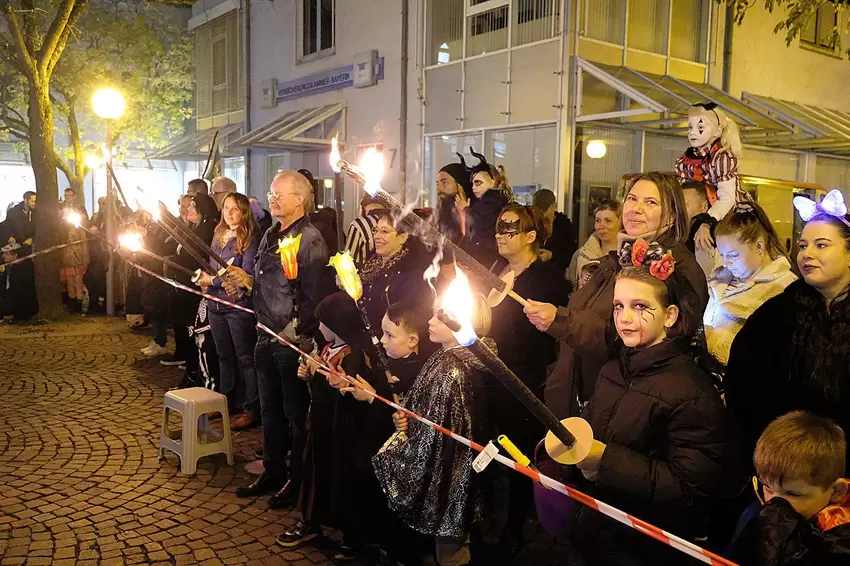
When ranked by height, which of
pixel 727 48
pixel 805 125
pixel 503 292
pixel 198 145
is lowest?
pixel 503 292

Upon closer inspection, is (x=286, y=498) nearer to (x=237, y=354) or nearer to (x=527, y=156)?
(x=237, y=354)

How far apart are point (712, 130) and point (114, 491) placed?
5.17 metres

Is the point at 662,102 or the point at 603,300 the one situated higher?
the point at 662,102

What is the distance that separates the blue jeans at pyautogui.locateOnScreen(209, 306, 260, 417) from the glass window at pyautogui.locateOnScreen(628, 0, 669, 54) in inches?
353

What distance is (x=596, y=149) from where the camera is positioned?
11609 mm

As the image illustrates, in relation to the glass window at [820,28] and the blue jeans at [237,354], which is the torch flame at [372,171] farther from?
the glass window at [820,28]

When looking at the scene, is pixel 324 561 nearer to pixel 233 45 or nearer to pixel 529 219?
pixel 529 219

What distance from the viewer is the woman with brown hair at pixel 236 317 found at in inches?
244

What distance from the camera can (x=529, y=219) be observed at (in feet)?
14.1

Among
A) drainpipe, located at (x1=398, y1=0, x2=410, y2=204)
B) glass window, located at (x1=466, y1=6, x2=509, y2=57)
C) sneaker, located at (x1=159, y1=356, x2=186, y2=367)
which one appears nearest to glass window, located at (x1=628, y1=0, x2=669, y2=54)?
glass window, located at (x1=466, y1=6, x2=509, y2=57)

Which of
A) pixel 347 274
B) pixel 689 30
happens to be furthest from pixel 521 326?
pixel 689 30

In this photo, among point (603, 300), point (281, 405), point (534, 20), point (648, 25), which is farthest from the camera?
point (648, 25)

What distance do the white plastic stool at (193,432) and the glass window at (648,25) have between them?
32.0 feet

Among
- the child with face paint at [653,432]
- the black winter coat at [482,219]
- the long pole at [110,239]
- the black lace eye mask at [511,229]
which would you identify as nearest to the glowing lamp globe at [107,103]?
the long pole at [110,239]
